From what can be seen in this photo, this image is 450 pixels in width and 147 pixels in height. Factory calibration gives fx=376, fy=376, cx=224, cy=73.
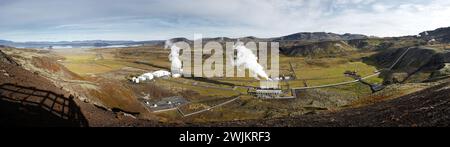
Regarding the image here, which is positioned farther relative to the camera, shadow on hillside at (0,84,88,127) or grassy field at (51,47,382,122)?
grassy field at (51,47,382,122)

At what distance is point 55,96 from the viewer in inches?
918

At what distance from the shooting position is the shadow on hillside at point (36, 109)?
58.1 ft

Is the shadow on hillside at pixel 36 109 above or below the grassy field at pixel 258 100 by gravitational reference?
above

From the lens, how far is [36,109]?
769 inches

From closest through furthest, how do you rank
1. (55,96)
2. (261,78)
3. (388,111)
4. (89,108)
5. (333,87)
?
(388,111)
(55,96)
(89,108)
(333,87)
(261,78)

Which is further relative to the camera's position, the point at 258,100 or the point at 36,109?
the point at 258,100

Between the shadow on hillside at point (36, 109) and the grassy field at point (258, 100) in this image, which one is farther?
the grassy field at point (258, 100)

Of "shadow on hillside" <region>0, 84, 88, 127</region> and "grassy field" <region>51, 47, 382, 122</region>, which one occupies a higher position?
"shadow on hillside" <region>0, 84, 88, 127</region>

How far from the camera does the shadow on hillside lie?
17705mm

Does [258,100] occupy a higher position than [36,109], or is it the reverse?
[36,109]
